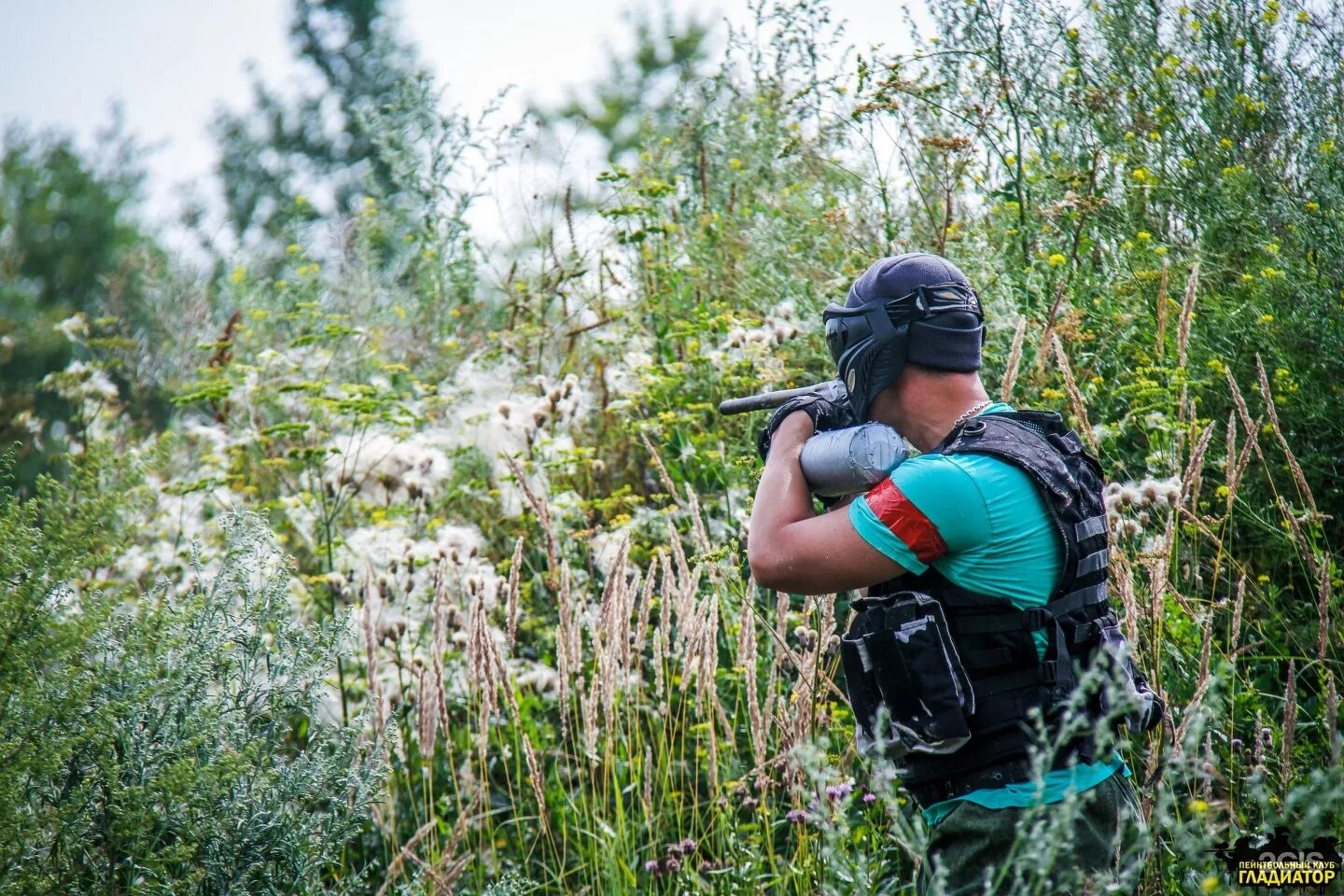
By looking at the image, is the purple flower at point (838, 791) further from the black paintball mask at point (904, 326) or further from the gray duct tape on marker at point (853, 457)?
the black paintball mask at point (904, 326)

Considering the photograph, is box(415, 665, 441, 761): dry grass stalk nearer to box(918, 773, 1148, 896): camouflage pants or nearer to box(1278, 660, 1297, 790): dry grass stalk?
box(918, 773, 1148, 896): camouflage pants

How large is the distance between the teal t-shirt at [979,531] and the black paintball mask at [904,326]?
1.03ft

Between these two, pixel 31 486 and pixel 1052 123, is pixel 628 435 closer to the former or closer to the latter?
pixel 1052 123

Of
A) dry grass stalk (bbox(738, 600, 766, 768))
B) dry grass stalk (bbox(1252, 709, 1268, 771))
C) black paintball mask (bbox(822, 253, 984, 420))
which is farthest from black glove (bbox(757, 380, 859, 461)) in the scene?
dry grass stalk (bbox(1252, 709, 1268, 771))

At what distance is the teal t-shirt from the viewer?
231cm

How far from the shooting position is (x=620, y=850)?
357 centimetres

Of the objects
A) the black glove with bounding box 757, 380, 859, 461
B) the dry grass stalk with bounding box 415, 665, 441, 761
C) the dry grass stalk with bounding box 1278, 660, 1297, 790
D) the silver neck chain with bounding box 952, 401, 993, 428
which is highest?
the black glove with bounding box 757, 380, 859, 461

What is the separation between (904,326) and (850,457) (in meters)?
0.34

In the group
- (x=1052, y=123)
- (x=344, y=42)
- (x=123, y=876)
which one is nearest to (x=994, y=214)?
(x=1052, y=123)

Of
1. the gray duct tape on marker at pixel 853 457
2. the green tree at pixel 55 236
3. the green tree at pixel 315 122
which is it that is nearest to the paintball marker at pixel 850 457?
the gray duct tape on marker at pixel 853 457

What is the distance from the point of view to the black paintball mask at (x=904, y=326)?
101 inches

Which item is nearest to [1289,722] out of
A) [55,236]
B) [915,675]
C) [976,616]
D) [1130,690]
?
[1130,690]

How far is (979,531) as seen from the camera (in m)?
2.31

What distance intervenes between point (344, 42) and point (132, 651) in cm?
2646
